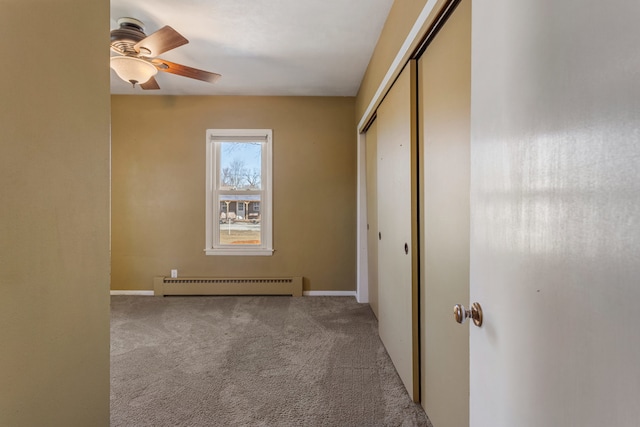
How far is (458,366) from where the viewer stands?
127cm

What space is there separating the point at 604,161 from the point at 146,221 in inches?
172

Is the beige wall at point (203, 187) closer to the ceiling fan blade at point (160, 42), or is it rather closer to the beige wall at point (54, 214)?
the ceiling fan blade at point (160, 42)

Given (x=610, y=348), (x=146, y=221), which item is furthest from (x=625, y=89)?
(x=146, y=221)

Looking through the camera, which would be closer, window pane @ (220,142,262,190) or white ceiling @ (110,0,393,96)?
white ceiling @ (110,0,393,96)

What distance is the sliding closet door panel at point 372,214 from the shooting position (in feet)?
10.1

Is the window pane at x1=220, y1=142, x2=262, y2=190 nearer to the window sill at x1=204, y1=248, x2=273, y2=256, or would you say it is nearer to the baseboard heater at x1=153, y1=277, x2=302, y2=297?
the window sill at x1=204, y1=248, x2=273, y2=256

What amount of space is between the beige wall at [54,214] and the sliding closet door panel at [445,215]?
134 cm

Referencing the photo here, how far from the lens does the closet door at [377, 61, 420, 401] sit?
1.75 metres

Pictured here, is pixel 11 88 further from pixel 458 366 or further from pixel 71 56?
pixel 458 366

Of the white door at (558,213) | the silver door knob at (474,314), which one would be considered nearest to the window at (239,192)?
the silver door knob at (474,314)

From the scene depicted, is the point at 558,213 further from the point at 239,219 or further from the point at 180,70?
the point at 239,219

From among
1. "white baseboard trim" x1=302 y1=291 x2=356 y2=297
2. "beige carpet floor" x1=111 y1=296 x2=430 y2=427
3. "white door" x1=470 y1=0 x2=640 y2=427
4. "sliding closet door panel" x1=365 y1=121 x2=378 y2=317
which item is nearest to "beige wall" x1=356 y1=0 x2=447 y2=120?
"sliding closet door panel" x1=365 y1=121 x2=378 y2=317

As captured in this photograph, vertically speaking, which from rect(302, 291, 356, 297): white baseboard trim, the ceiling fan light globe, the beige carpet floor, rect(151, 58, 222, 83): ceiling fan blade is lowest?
the beige carpet floor

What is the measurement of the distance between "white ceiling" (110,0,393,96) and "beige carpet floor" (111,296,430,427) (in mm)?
2598
